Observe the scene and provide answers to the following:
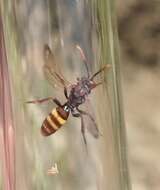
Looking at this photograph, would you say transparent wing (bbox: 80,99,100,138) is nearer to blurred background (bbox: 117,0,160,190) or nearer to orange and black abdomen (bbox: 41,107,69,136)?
orange and black abdomen (bbox: 41,107,69,136)

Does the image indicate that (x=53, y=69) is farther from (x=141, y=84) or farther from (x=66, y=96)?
(x=141, y=84)

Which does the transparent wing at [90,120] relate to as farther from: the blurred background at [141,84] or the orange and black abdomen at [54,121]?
the blurred background at [141,84]

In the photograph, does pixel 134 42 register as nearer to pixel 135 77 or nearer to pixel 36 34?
pixel 135 77

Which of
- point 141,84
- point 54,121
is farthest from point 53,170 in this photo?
point 141,84

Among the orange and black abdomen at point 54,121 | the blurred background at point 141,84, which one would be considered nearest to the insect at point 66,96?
the orange and black abdomen at point 54,121

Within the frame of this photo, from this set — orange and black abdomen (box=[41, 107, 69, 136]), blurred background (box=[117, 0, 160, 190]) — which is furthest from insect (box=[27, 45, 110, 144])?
blurred background (box=[117, 0, 160, 190])

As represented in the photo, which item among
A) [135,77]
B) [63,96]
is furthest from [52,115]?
[135,77]
